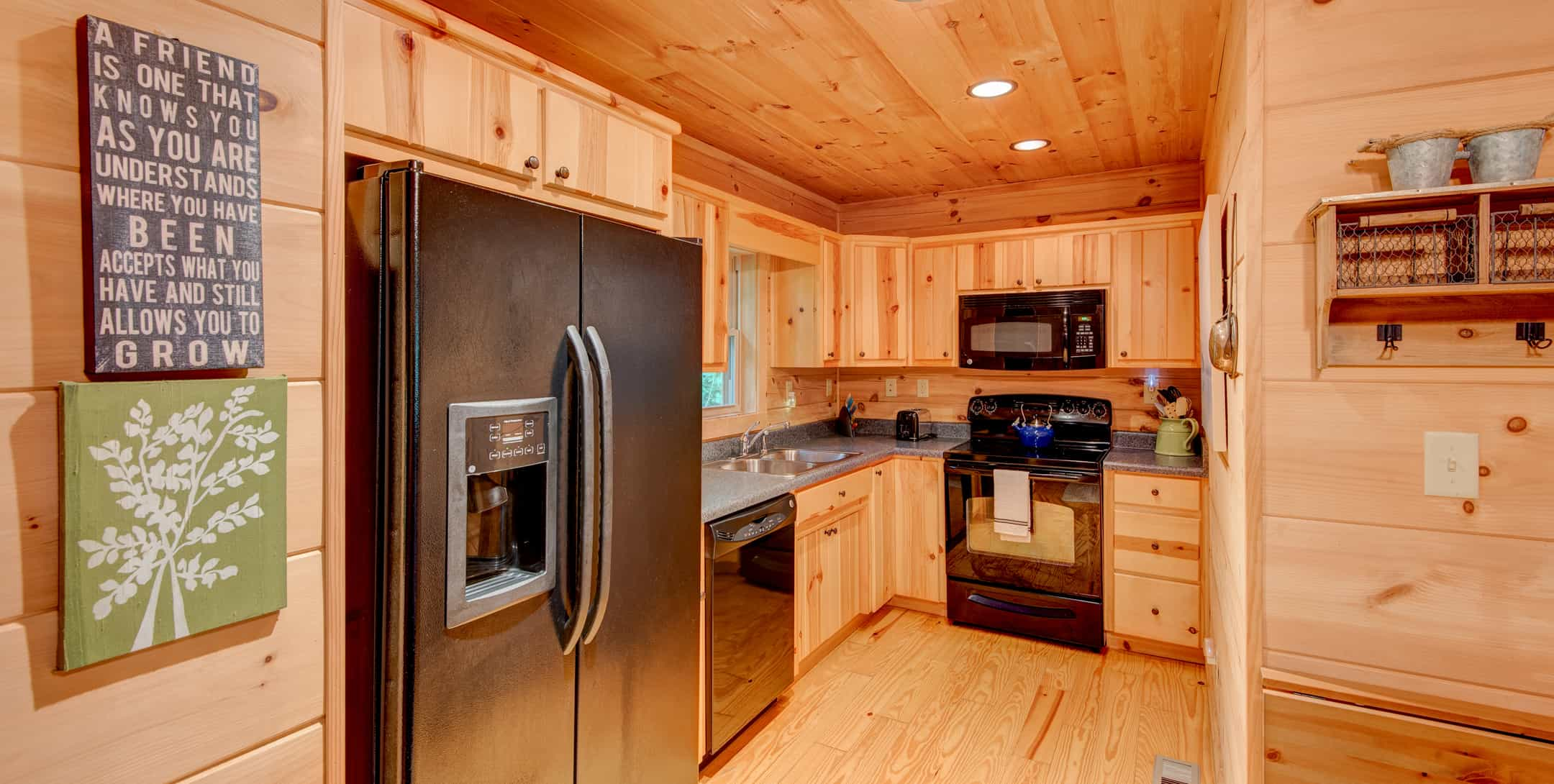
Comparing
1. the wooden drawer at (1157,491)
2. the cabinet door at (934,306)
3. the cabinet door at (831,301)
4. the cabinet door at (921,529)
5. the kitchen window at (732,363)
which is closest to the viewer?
the wooden drawer at (1157,491)

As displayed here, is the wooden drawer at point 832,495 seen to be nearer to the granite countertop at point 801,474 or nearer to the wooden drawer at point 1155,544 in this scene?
the granite countertop at point 801,474

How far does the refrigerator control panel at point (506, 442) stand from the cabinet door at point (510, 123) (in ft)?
1.93

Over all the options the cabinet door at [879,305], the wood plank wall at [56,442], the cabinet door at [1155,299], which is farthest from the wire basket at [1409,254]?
the cabinet door at [879,305]

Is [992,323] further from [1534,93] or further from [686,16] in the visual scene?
[1534,93]

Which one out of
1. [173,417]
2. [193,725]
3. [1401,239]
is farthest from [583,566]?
[1401,239]

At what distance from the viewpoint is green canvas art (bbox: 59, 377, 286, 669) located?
852 millimetres

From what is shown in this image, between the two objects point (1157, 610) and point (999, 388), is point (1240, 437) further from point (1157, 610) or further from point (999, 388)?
point (999, 388)

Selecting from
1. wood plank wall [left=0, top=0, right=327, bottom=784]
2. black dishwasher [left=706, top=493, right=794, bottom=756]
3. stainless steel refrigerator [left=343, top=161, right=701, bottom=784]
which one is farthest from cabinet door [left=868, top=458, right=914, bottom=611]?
wood plank wall [left=0, top=0, right=327, bottom=784]

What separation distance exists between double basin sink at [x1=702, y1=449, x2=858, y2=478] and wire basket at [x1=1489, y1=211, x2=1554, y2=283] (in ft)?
7.57

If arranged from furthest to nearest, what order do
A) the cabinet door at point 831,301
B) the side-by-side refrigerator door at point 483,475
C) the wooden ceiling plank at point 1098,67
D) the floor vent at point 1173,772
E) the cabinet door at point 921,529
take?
the cabinet door at point 831,301 < the cabinet door at point 921,529 < the floor vent at point 1173,772 < the wooden ceiling plank at point 1098,67 < the side-by-side refrigerator door at point 483,475

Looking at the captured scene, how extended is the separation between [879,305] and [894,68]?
168 centimetres

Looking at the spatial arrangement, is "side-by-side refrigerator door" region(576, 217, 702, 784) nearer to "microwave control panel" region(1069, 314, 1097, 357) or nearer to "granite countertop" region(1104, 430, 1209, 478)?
"granite countertop" region(1104, 430, 1209, 478)

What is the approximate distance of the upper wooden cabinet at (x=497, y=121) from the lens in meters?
1.33

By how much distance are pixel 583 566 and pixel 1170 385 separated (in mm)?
3170
